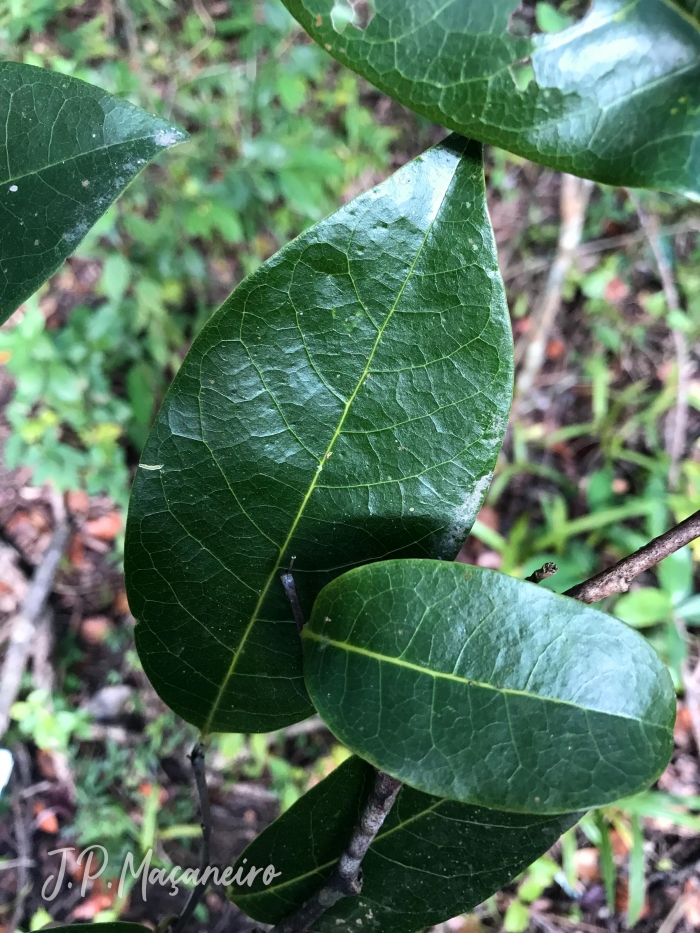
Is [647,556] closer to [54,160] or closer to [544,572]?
[544,572]

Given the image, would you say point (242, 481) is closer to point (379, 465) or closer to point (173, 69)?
point (379, 465)

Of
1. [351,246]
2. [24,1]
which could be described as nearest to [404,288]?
[351,246]

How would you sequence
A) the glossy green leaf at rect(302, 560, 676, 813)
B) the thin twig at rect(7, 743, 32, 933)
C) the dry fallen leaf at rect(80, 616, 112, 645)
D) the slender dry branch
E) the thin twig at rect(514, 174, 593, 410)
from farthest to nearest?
the thin twig at rect(514, 174, 593, 410), the dry fallen leaf at rect(80, 616, 112, 645), the thin twig at rect(7, 743, 32, 933), the slender dry branch, the glossy green leaf at rect(302, 560, 676, 813)

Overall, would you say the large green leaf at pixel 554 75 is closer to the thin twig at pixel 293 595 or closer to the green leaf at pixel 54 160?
the green leaf at pixel 54 160

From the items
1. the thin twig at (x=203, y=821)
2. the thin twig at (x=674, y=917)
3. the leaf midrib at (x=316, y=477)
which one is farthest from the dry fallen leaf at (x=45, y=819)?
the thin twig at (x=674, y=917)

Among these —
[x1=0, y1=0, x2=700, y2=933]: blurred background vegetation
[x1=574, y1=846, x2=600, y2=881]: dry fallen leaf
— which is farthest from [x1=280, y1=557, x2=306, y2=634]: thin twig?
[x1=574, y1=846, x2=600, y2=881]: dry fallen leaf

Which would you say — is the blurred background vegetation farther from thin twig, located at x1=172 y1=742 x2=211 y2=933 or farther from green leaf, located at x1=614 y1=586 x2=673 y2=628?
thin twig, located at x1=172 y1=742 x2=211 y2=933
